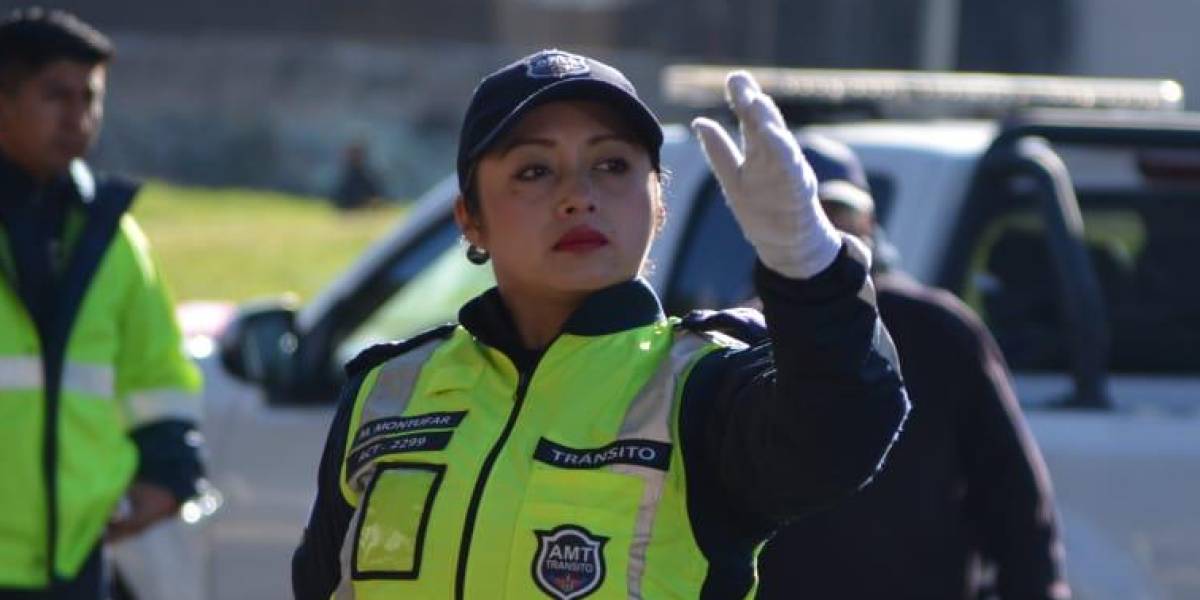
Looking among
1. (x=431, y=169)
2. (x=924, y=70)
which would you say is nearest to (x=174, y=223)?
(x=431, y=169)

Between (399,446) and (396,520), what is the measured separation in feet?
0.30

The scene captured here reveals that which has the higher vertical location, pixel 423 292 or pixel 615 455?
pixel 615 455

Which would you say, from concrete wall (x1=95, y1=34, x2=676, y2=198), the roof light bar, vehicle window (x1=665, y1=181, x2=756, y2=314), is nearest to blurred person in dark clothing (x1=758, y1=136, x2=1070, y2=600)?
vehicle window (x1=665, y1=181, x2=756, y2=314)

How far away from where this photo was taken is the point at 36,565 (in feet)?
16.1

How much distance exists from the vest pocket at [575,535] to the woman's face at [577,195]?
0.78ft

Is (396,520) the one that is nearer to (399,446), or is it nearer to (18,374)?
(399,446)

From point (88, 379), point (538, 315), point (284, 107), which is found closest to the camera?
point (538, 315)

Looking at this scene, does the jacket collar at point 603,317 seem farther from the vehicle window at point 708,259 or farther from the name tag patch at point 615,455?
the vehicle window at point 708,259

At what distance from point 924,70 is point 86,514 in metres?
6.34

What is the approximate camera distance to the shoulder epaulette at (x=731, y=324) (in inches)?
112

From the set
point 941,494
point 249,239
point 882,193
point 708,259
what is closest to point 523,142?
point 941,494

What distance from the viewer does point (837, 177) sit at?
15.3ft

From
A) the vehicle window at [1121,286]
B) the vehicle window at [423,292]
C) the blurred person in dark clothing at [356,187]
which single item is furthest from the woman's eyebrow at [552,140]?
the blurred person in dark clothing at [356,187]

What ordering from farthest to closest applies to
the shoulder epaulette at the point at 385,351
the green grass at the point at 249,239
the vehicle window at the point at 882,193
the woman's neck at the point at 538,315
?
the green grass at the point at 249,239 → the vehicle window at the point at 882,193 → the shoulder epaulette at the point at 385,351 → the woman's neck at the point at 538,315
